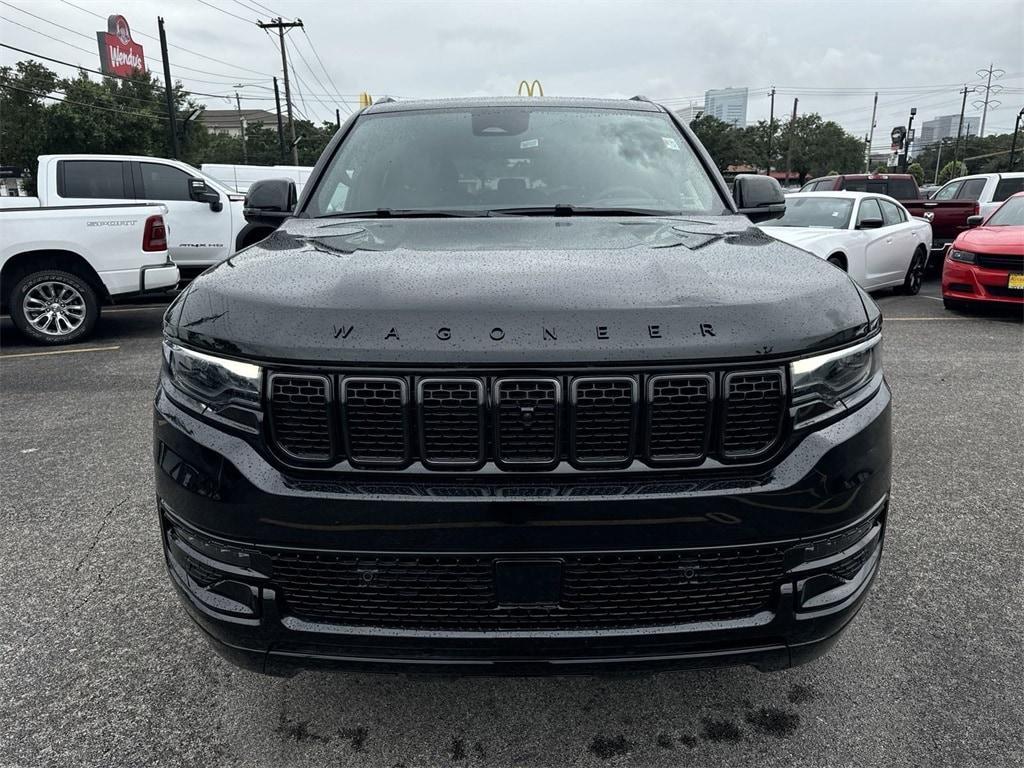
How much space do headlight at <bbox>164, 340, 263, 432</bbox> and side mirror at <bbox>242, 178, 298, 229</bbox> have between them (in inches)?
59.5

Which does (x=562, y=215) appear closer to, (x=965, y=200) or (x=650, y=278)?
(x=650, y=278)

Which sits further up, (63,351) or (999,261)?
(999,261)

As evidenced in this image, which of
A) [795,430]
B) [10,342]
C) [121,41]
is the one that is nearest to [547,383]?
[795,430]

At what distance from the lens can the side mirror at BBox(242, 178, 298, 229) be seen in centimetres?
332

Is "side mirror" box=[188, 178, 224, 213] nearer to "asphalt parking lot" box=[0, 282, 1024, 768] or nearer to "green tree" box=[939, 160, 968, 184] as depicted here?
"asphalt parking lot" box=[0, 282, 1024, 768]

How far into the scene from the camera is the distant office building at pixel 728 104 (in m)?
129

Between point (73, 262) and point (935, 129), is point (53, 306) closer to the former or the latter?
point (73, 262)

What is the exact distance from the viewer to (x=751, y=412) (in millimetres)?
1757

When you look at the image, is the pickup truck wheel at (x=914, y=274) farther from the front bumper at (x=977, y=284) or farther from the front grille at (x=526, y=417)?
the front grille at (x=526, y=417)

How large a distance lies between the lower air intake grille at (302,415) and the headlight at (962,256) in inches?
390

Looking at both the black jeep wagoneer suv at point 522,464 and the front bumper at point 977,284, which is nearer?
the black jeep wagoneer suv at point 522,464

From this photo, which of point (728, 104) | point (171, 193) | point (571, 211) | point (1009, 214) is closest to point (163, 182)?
point (171, 193)

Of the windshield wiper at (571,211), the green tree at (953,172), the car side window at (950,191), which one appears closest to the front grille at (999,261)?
the car side window at (950,191)

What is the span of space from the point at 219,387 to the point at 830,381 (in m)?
1.49
